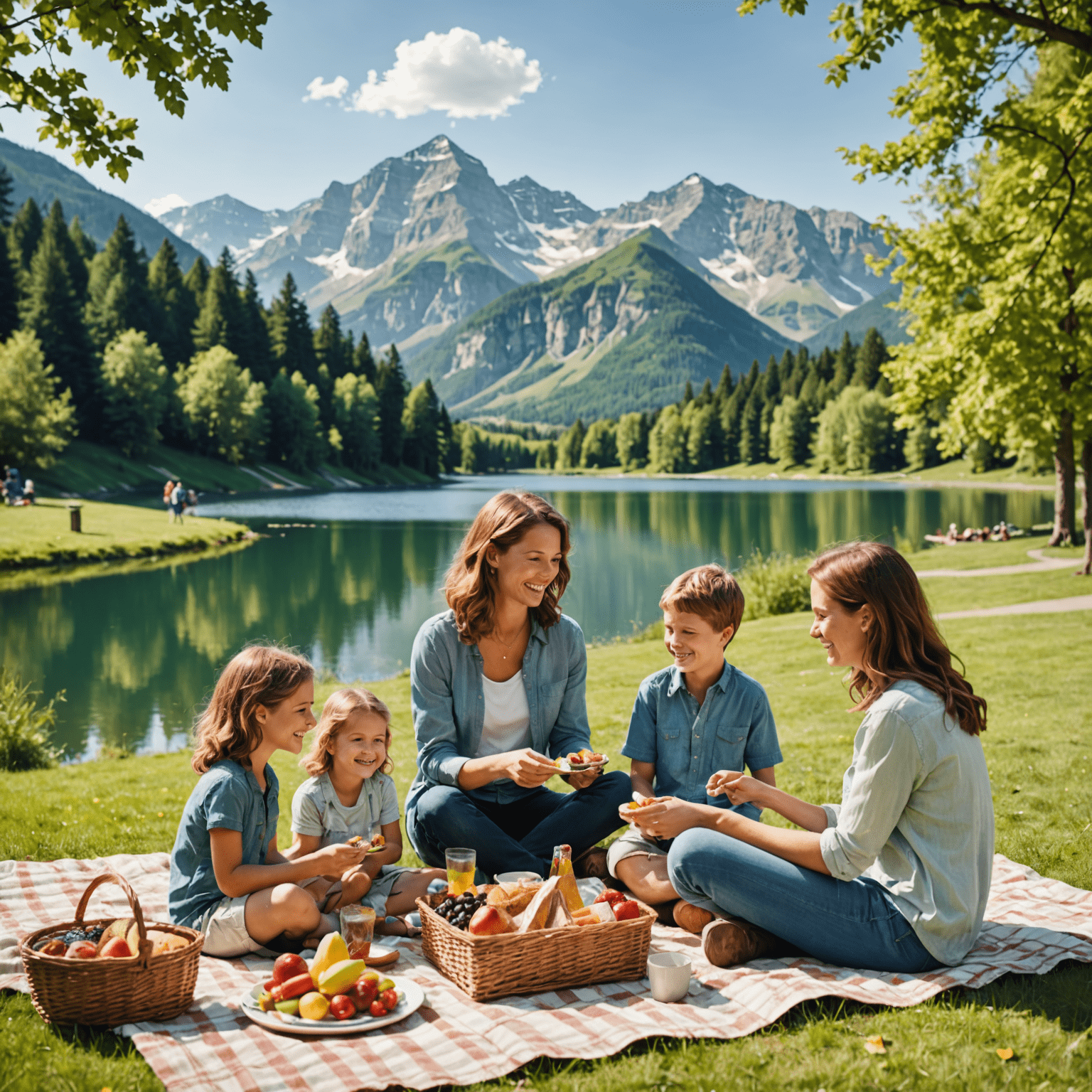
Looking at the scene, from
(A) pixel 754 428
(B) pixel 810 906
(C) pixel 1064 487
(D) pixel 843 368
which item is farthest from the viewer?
(A) pixel 754 428

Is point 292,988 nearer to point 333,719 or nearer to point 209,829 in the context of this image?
point 209,829

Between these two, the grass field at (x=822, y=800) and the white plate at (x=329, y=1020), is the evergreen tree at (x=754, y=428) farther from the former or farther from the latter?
the white plate at (x=329, y=1020)

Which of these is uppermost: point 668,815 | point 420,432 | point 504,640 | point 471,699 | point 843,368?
point 843,368

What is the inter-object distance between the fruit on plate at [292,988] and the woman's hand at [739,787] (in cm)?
169

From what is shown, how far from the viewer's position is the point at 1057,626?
12797 mm

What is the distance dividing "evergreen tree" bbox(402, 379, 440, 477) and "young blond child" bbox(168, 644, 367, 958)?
90.2 m

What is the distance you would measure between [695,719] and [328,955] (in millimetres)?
2070

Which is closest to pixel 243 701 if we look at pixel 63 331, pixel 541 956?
pixel 541 956

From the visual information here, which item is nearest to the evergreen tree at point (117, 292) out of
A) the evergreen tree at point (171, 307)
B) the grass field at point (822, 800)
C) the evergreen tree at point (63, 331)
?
the evergreen tree at point (171, 307)

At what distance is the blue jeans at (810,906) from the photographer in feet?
11.6

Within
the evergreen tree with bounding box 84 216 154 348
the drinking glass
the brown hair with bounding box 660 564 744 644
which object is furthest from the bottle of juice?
the evergreen tree with bounding box 84 216 154 348

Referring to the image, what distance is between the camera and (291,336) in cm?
8288

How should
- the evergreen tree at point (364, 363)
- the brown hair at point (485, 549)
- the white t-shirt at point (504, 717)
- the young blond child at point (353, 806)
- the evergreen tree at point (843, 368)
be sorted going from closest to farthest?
the young blond child at point (353, 806) → the brown hair at point (485, 549) → the white t-shirt at point (504, 717) → the evergreen tree at point (364, 363) → the evergreen tree at point (843, 368)

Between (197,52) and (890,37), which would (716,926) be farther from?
(890,37)
